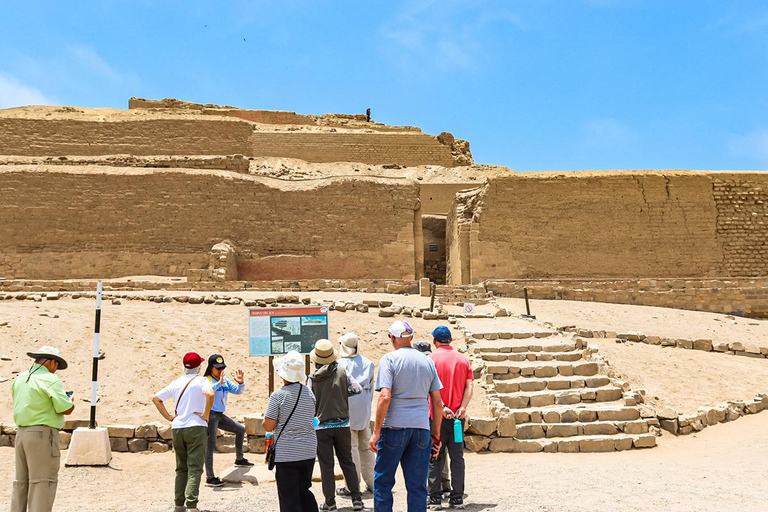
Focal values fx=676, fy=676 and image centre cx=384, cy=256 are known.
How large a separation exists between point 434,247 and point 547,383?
68.7 feet

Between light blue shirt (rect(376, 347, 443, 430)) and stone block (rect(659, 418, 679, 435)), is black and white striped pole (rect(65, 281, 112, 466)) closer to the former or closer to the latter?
light blue shirt (rect(376, 347, 443, 430))

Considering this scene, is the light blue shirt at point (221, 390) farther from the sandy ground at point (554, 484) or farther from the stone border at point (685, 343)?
the stone border at point (685, 343)

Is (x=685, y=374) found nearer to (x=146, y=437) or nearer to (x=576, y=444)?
(x=576, y=444)

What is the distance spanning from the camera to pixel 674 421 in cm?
985

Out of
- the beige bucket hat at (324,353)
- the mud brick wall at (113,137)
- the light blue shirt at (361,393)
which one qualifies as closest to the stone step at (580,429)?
the light blue shirt at (361,393)

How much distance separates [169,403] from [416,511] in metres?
5.68

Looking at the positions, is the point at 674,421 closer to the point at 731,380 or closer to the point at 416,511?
the point at 731,380

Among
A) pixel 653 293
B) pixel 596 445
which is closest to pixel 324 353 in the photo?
pixel 596 445

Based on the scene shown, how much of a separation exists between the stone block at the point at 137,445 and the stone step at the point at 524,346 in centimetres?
573

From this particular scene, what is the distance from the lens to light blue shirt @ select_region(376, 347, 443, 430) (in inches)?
219

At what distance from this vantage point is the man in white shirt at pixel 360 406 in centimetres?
662

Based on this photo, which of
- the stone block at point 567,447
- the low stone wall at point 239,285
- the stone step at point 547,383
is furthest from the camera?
the low stone wall at point 239,285

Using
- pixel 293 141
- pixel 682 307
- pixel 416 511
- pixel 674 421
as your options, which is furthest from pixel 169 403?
pixel 293 141

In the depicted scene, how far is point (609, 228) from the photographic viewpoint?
25.1m
